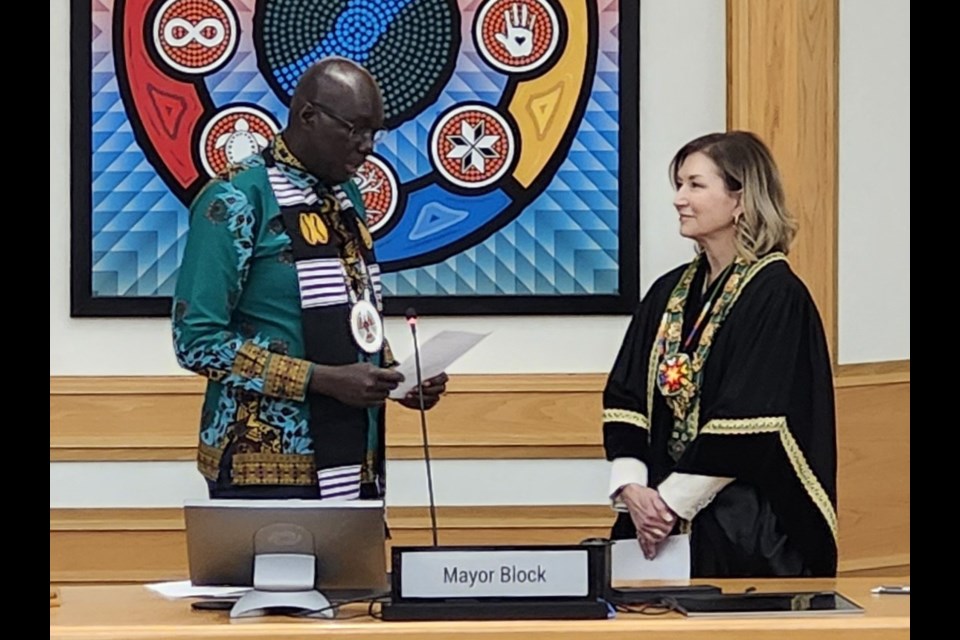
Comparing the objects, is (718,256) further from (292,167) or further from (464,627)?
(464,627)

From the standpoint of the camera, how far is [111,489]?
441 cm

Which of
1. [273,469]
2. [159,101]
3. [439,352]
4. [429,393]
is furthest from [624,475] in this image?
[159,101]

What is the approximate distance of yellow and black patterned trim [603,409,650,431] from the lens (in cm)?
333

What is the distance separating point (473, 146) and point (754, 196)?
4.41ft

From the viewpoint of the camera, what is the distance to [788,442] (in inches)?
124

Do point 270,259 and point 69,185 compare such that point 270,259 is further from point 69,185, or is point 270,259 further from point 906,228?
point 906,228

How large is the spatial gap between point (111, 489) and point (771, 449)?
200 centimetres

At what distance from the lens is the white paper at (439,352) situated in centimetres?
288

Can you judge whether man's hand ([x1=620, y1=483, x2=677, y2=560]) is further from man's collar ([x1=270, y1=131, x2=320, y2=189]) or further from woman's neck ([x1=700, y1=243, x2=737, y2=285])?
man's collar ([x1=270, y1=131, x2=320, y2=189])

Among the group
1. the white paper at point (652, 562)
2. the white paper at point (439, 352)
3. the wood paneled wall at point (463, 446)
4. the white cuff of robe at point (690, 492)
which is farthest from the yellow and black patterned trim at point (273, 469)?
the wood paneled wall at point (463, 446)

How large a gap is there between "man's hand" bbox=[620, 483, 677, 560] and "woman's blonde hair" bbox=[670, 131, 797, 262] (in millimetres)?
503

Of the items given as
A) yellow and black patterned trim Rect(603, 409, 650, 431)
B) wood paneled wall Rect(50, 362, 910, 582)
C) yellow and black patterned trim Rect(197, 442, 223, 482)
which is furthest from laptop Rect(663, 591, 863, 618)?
wood paneled wall Rect(50, 362, 910, 582)

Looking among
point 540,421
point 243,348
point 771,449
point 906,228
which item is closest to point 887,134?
point 906,228
